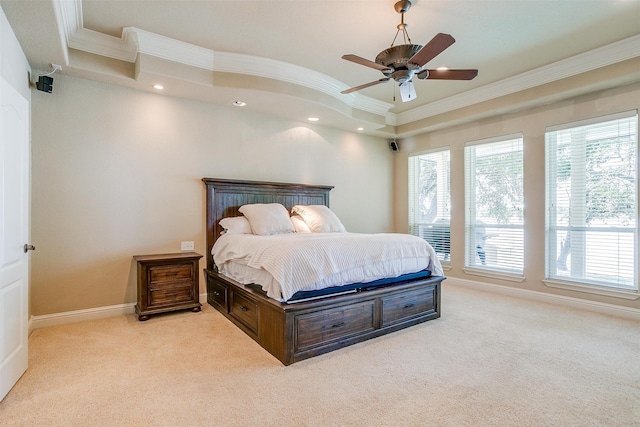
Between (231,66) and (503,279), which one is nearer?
(231,66)

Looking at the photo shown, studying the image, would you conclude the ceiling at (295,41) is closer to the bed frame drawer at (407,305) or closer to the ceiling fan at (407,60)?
the ceiling fan at (407,60)

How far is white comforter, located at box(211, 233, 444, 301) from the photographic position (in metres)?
2.53

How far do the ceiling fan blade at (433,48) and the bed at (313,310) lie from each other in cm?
196

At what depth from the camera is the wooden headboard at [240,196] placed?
418cm

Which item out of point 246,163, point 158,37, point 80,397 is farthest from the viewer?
point 246,163

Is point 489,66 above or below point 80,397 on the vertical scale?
above

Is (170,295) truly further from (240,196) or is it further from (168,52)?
(168,52)

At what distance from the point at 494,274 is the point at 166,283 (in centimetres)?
452

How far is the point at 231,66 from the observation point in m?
3.74

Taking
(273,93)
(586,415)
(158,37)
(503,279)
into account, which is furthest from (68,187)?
(503,279)

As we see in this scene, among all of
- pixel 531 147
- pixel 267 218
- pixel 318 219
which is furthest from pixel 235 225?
pixel 531 147

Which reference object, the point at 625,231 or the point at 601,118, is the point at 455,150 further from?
the point at 625,231

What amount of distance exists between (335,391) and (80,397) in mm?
1599

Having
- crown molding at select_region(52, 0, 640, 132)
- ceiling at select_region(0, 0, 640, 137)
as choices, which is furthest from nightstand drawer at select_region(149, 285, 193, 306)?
crown molding at select_region(52, 0, 640, 132)
